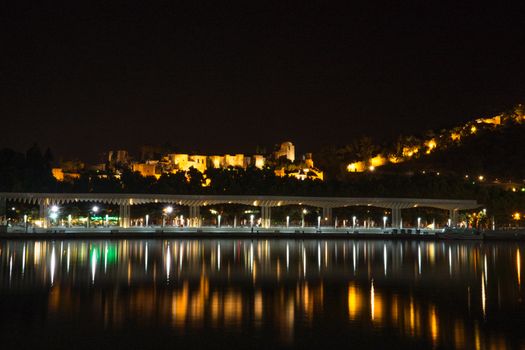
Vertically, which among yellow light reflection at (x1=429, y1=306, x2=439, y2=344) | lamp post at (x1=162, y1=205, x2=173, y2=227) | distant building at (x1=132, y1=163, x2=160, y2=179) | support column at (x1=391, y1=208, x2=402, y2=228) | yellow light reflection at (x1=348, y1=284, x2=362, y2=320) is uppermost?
distant building at (x1=132, y1=163, x2=160, y2=179)

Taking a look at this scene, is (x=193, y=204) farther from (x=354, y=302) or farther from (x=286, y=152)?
(x=286, y=152)

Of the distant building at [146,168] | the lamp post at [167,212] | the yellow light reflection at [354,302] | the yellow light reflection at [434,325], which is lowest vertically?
the yellow light reflection at [434,325]

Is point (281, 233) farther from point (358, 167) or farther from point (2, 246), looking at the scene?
point (358, 167)

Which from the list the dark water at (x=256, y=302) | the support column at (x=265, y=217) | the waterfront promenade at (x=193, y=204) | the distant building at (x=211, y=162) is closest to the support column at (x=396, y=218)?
the waterfront promenade at (x=193, y=204)

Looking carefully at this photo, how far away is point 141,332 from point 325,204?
43912 mm

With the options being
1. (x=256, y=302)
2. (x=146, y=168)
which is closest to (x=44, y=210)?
(x=256, y=302)

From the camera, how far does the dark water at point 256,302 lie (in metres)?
13.8

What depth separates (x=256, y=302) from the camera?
18031 millimetres

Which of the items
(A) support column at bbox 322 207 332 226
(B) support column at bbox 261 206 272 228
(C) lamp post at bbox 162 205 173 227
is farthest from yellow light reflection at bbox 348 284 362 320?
(C) lamp post at bbox 162 205 173 227

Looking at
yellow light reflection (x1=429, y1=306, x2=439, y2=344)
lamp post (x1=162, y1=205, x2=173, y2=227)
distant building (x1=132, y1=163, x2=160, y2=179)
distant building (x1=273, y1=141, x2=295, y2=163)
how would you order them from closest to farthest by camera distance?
yellow light reflection (x1=429, y1=306, x2=439, y2=344) < lamp post (x1=162, y1=205, x2=173, y2=227) < distant building (x1=132, y1=163, x2=160, y2=179) < distant building (x1=273, y1=141, x2=295, y2=163)

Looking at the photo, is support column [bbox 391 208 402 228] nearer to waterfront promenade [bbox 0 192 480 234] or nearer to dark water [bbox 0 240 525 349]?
waterfront promenade [bbox 0 192 480 234]

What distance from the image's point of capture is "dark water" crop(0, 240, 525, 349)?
1380 centimetres

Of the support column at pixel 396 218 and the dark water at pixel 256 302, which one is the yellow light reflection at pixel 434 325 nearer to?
the dark water at pixel 256 302

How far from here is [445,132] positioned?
138 m
